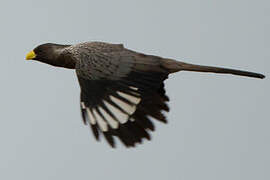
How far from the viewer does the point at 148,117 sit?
8461 millimetres

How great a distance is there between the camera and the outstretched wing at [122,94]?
825 centimetres

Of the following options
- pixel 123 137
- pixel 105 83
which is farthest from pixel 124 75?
pixel 123 137

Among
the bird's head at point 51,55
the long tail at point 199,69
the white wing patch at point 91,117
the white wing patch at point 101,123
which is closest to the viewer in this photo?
the white wing patch at point 101,123

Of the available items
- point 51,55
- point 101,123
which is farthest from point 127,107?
point 51,55

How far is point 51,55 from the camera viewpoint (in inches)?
403

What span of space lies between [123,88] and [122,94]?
10 centimetres

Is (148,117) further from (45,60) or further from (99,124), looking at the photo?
(45,60)

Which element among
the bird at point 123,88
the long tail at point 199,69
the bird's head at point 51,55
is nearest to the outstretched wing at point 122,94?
the bird at point 123,88

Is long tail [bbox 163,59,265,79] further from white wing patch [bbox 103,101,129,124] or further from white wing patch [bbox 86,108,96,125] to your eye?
white wing patch [bbox 86,108,96,125]

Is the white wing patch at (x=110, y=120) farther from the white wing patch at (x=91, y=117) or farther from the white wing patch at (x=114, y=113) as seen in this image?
the white wing patch at (x=91, y=117)

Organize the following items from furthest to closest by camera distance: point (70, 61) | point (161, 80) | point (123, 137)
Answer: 1. point (70, 61)
2. point (161, 80)
3. point (123, 137)

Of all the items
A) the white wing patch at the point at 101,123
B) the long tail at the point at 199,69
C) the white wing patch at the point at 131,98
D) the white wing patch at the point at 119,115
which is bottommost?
the white wing patch at the point at 101,123

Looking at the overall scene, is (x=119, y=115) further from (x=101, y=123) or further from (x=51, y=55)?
(x=51, y=55)

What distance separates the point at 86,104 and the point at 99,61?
623 millimetres
